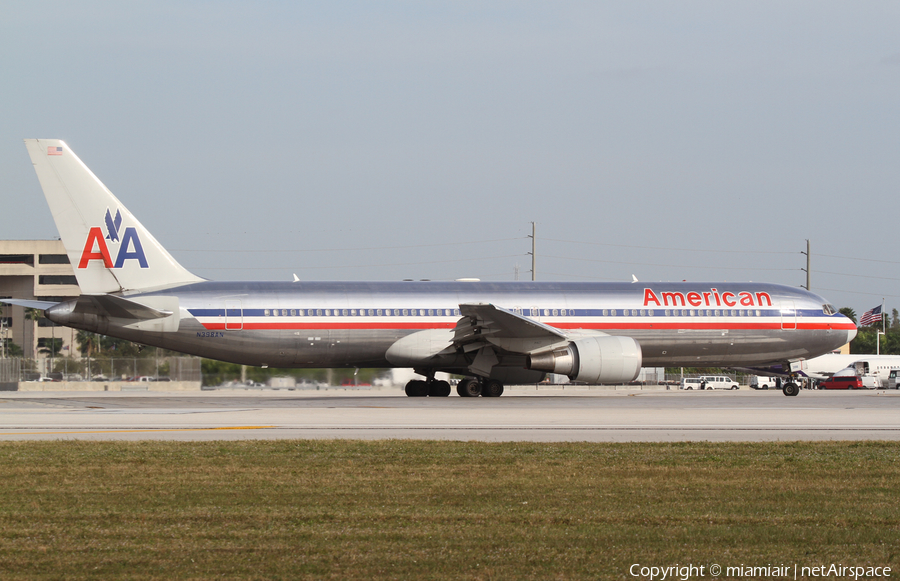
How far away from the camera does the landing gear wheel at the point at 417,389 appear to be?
1316 inches

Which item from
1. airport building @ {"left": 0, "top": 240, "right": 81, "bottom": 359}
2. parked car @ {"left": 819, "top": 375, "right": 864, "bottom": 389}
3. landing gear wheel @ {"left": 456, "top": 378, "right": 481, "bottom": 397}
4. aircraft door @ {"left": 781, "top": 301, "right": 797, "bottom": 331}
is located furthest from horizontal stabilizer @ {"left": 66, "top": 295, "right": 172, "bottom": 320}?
airport building @ {"left": 0, "top": 240, "right": 81, "bottom": 359}

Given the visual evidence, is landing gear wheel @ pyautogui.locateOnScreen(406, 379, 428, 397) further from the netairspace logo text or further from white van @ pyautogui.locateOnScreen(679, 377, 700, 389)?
white van @ pyautogui.locateOnScreen(679, 377, 700, 389)

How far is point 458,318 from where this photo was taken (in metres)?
32.1

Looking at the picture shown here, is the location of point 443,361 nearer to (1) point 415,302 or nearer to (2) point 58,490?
(1) point 415,302

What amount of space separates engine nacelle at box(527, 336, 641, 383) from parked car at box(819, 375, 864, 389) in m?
43.2

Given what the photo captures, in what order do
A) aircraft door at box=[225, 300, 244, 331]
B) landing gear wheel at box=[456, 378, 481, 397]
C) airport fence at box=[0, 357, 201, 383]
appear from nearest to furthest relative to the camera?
aircraft door at box=[225, 300, 244, 331] → landing gear wheel at box=[456, 378, 481, 397] → airport fence at box=[0, 357, 201, 383]

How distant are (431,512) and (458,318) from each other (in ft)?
77.2

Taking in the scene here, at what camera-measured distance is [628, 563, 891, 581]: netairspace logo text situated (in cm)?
643

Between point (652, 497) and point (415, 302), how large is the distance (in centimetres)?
2276

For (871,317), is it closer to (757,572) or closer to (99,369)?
(99,369)

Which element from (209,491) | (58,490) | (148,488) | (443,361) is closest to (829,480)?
(209,491)

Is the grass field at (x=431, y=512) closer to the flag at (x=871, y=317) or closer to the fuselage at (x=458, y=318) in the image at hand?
the fuselage at (x=458, y=318)

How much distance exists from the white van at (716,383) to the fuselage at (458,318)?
30622 mm

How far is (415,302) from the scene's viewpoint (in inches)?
1259
